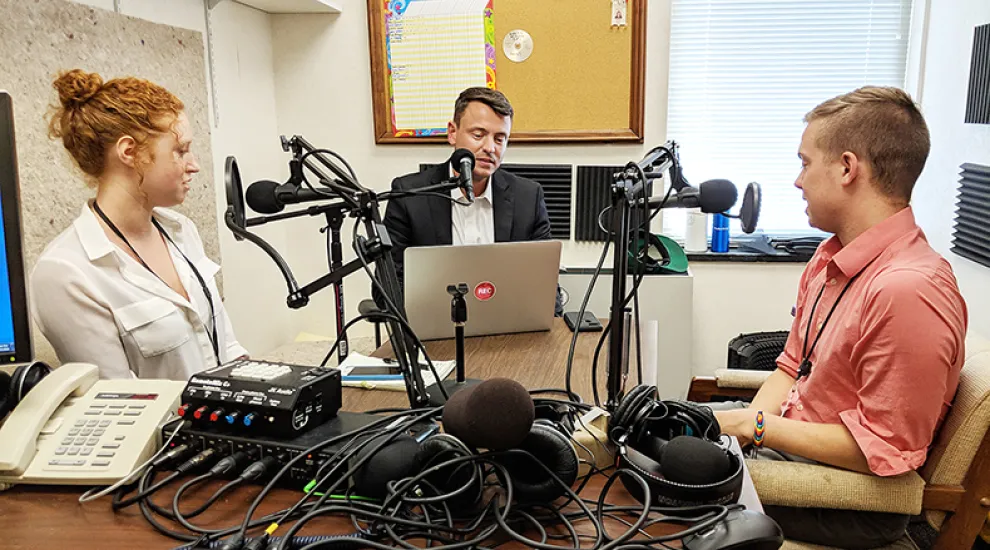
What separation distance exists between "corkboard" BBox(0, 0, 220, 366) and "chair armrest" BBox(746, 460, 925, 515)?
6.02 feet

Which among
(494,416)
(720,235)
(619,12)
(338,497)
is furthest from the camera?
(720,235)

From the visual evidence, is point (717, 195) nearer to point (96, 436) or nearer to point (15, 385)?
point (96, 436)

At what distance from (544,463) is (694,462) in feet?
0.67

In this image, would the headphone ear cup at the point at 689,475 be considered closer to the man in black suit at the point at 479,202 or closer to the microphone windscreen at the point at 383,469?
the microphone windscreen at the point at 383,469

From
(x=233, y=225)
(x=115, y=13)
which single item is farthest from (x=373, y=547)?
(x=115, y=13)

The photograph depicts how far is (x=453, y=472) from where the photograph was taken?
3.10 ft

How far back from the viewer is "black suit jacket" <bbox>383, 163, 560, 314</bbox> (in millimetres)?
2678

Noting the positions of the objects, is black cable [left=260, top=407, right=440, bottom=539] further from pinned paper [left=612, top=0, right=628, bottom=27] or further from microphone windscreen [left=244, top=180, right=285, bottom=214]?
pinned paper [left=612, top=0, right=628, bottom=27]

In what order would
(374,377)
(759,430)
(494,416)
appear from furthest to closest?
(374,377), (759,430), (494,416)

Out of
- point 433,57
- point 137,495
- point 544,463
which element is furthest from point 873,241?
point 433,57

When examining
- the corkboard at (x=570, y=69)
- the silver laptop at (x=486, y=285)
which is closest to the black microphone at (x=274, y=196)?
the silver laptop at (x=486, y=285)

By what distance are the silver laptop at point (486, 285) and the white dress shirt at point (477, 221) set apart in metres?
0.80

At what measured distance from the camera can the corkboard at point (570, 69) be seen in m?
3.23

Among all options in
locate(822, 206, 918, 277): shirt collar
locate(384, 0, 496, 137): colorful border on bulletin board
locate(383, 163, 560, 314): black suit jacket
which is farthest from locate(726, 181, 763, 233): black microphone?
locate(384, 0, 496, 137): colorful border on bulletin board
